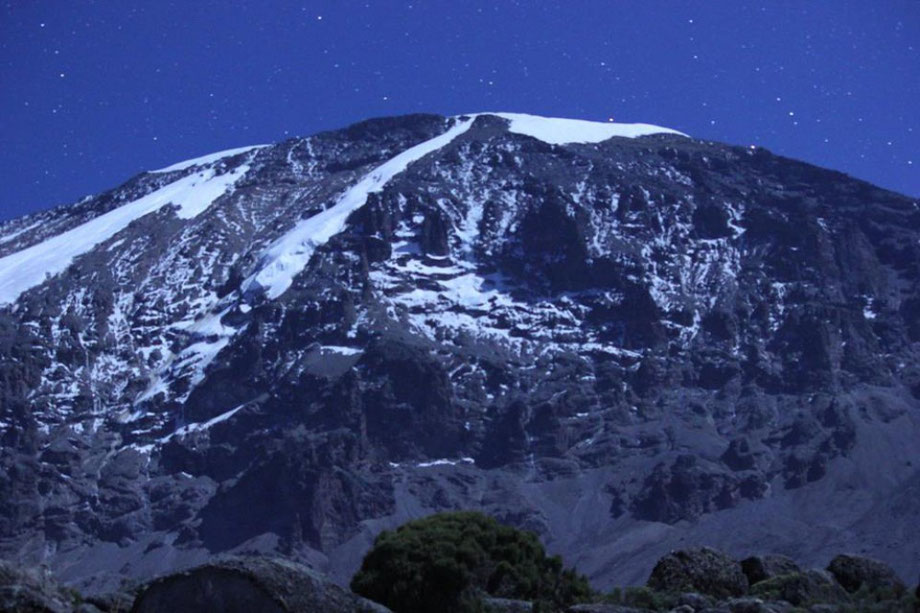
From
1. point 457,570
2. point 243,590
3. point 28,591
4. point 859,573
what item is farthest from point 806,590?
point 28,591

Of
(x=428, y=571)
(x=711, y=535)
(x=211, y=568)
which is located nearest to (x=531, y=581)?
(x=428, y=571)

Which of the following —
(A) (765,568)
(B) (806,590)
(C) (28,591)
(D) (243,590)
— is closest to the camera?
(D) (243,590)

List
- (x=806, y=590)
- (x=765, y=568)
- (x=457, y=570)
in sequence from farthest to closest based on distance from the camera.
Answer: (x=765, y=568)
(x=457, y=570)
(x=806, y=590)

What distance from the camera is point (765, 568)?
31.3 m

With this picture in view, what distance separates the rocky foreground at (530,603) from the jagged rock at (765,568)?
0.02 metres

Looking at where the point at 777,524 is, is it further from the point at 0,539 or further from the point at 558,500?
the point at 0,539

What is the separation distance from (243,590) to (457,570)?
1295 cm

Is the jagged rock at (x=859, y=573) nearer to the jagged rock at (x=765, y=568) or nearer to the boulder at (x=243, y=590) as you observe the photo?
the jagged rock at (x=765, y=568)

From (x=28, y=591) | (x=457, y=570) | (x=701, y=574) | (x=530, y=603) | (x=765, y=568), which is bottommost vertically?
(x=765, y=568)

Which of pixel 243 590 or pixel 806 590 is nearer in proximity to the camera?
pixel 243 590

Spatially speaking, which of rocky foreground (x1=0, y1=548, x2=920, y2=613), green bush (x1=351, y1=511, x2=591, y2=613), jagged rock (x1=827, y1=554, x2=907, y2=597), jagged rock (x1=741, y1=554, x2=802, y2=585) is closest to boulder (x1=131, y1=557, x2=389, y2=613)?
rocky foreground (x1=0, y1=548, x2=920, y2=613)

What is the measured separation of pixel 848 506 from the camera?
17650cm

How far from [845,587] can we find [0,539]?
594 ft

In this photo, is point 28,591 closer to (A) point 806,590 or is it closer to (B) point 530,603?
(B) point 530,603
